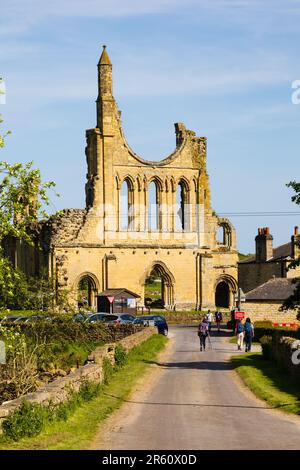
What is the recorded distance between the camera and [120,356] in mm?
34750

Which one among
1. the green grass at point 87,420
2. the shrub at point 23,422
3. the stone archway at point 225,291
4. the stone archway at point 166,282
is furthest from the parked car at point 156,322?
the shrub at point 23,422

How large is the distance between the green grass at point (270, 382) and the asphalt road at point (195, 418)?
0.34 m

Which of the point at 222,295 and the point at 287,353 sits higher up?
the point at 222,295

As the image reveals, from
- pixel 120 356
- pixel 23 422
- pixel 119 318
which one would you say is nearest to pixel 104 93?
pixel 119 318

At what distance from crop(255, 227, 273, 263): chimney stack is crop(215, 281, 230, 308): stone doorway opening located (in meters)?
6.91

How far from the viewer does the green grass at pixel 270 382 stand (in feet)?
78.9

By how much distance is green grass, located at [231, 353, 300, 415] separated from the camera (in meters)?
24.0

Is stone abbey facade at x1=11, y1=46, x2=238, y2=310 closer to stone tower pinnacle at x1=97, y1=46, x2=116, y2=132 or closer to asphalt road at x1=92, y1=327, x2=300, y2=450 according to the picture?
stone tower pinnacle at x1=97, y1=46, x2=116, y2=132

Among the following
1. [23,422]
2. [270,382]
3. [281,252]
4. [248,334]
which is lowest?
[270,382]

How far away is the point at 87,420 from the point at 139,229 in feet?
187

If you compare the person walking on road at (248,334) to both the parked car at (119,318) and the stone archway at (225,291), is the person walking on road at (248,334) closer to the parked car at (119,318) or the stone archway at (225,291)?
the parked car at (119,318)

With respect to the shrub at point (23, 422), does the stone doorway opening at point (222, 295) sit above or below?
above

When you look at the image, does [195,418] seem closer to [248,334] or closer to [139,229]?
[248,334]

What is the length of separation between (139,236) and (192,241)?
192 inches
